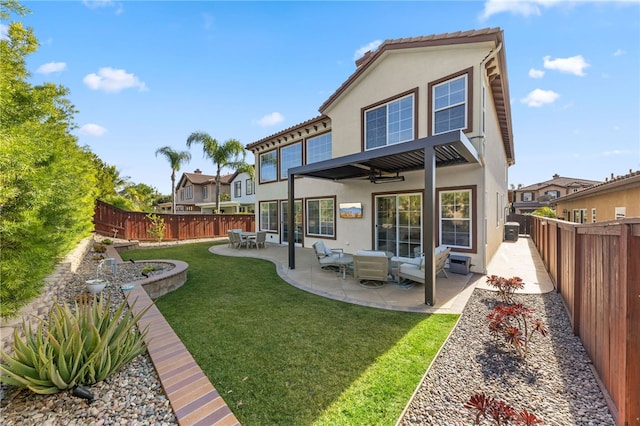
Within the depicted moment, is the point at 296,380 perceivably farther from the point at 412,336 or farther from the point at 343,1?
the point at 343,1

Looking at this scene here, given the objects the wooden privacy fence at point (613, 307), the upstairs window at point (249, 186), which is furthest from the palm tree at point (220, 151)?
the wooden privacy fence at point (613, 307)

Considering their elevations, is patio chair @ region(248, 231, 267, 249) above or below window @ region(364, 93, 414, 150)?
below

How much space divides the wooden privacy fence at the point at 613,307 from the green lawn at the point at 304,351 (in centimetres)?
185

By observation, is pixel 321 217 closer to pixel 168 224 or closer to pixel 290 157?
pixel 290 157

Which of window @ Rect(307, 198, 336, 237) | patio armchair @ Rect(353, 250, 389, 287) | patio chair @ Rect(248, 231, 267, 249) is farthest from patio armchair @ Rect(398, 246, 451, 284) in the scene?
patio chair @ Rect(248, 231, 267, 249)

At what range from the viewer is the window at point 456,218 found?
855 centimetres

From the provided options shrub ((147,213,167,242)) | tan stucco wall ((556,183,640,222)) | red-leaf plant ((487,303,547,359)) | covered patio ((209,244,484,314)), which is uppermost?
tan stucco wall ((556,183,640,222))

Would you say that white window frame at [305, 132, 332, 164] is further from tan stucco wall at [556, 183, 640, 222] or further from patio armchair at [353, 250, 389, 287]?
tan stucco wall at [556, 183, 640, 222]

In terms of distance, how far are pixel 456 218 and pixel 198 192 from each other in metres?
39.7

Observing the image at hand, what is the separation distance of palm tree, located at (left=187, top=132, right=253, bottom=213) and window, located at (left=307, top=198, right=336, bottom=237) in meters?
14.4

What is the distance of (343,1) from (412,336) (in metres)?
11.3

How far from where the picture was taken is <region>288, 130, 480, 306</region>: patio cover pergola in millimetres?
5891

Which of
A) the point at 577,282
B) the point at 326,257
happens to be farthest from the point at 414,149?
the point at 326,257

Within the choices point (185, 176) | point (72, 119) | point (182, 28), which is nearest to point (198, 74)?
point (182, 28)
